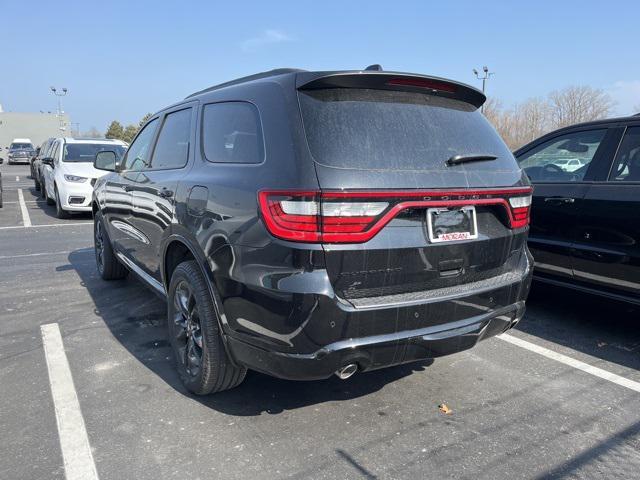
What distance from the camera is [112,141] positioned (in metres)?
12.6

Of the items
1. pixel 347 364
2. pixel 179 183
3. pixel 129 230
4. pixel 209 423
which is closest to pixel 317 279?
pixel 347 364

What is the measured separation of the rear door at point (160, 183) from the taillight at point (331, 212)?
126cm

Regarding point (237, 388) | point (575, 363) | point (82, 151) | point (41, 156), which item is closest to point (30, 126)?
point (41, 156)

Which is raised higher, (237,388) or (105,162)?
(105,162)

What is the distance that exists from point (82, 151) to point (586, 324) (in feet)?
35.6

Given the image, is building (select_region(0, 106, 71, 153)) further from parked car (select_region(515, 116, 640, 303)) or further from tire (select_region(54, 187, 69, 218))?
parked car (select_region(515, 116, 640, 303))

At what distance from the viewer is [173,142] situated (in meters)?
3.81

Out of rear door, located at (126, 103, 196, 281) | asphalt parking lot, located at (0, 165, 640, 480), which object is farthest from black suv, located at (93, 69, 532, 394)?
asphalt parking lot, located at (0, 165, 640, 480)

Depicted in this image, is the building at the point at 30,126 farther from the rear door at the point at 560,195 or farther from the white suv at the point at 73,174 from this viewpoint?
the rear door at the point at 560,195

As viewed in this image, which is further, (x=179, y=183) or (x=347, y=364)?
(x=179, y=183)

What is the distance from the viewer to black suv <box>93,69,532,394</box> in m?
2.35

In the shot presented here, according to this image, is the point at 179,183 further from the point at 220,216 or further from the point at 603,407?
the point at 603,407

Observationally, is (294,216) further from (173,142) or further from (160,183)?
(173,142)

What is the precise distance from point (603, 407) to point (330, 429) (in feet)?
5.62
